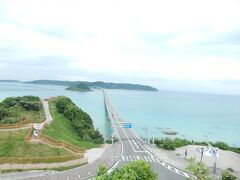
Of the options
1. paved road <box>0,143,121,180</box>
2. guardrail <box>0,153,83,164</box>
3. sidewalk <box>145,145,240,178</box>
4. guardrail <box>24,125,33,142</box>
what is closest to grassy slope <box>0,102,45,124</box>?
guardrail <box>24,125,33,142</box>

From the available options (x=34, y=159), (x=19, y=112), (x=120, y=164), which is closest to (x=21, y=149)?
(x=34, y=159)

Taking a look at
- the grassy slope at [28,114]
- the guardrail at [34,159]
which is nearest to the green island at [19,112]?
the grassy slope at [28,114]

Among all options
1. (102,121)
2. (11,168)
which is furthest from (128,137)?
(102,121)

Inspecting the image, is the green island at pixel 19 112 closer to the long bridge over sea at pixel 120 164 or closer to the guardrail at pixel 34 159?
the guardrail at pixel 34 159

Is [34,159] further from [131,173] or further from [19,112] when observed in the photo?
[19,112]

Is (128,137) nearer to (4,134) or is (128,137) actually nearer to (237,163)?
(237,163)

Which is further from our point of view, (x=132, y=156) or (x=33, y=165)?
(x=132, y=156)
